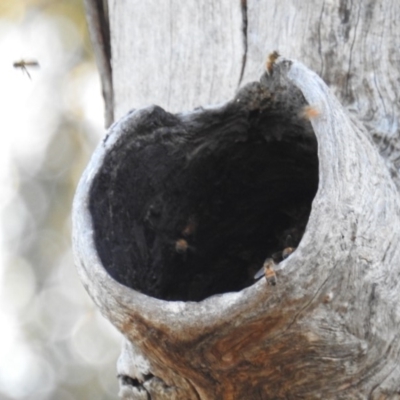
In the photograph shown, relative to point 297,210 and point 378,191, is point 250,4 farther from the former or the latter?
point 378,191

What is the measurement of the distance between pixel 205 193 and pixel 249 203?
210mm

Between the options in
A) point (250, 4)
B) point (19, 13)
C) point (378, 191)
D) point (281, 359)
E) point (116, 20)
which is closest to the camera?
point (281, 359)

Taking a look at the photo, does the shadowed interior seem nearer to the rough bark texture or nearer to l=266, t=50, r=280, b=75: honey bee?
l=266, t=50, r=280, b=75: honey bee

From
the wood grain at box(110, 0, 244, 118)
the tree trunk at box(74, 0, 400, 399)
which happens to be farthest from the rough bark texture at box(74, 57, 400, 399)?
the wood grain at box(110, 0, 244, 118)

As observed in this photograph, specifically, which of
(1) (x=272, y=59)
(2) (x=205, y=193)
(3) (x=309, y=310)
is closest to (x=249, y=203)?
(2) (x=205, y=193)

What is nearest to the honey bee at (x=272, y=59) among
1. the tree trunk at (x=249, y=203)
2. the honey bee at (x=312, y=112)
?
the tree trunk at (x=249, y=203)

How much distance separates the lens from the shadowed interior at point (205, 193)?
2.03m

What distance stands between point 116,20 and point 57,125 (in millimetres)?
5271

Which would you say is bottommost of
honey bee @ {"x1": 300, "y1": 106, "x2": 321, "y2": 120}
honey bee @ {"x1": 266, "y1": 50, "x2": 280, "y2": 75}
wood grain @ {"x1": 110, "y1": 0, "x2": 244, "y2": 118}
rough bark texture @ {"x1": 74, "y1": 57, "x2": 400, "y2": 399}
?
rough bark texture @ {"x1": 74, "y1": 57, "x2": 400, "y2": 399}

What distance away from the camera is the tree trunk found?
1607 mm

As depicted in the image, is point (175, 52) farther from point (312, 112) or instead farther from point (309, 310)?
point (309, 310)

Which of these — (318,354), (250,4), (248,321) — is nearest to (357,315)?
(318,354)

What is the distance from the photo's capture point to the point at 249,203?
8.46ft

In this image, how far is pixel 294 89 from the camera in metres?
1.99
